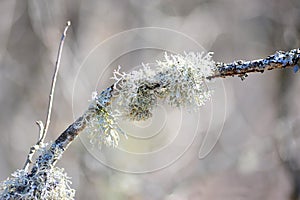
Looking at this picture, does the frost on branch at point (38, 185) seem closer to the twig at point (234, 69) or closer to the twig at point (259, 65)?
the twig at point (234, 69)

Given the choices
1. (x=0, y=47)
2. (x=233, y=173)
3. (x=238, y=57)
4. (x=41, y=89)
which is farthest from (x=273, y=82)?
(x=0, y=47)

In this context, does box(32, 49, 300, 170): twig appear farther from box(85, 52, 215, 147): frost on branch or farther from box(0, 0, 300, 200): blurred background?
box(0, 0, 300, 200): blurred background

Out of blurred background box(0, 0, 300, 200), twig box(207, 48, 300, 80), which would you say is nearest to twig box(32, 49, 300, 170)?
twig box(207, 48, 300, 80)

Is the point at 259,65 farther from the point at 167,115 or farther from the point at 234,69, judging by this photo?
the point at 167,115

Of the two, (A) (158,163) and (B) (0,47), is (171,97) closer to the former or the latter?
(A) (158,163)

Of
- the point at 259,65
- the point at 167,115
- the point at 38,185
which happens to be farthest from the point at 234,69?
the point at 167,115
